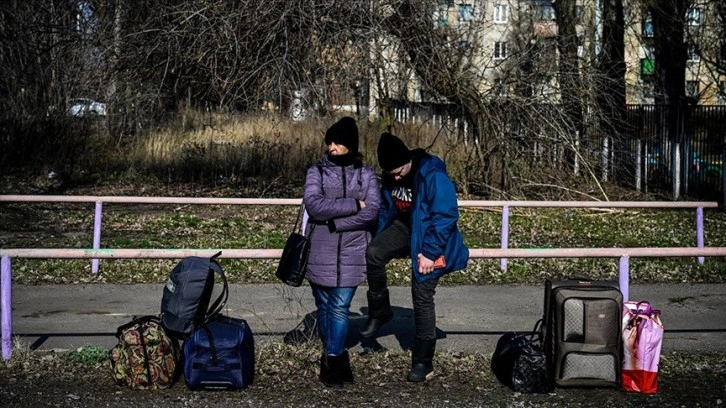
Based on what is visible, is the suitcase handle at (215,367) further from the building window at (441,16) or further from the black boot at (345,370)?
the building window at (441,16)

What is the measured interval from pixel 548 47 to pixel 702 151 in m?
5.69

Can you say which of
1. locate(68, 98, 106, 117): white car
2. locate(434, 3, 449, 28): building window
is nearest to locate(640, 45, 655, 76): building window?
locate(434, 3, 449, 28): building window

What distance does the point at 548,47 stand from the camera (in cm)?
1775

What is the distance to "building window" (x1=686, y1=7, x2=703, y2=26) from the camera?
25969 mm

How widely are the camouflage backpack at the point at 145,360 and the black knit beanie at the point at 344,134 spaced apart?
1.70 meters

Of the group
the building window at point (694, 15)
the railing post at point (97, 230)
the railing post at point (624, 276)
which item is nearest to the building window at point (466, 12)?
the railing post at point (97, 230)

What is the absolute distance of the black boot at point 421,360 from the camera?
6.77 meters

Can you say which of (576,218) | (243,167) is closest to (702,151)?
(576,218)

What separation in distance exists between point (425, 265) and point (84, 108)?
722 inches

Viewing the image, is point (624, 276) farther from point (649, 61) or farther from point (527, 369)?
point (649, 61)

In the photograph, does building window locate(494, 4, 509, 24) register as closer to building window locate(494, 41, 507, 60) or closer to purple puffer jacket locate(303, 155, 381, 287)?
building window locate(494, 41, 507, 60)

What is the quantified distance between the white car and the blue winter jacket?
17653 millimetres

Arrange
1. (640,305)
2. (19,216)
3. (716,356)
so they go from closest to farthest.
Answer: (640,305) → (716,356) → (19,216)

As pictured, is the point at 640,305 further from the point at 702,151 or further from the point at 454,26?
the point at 702,151
